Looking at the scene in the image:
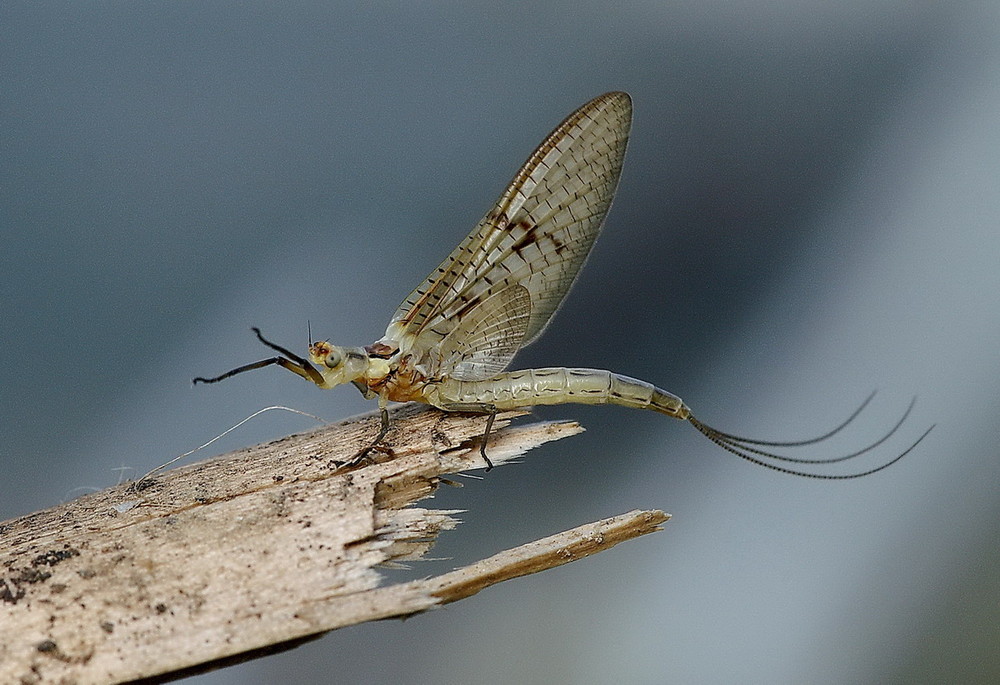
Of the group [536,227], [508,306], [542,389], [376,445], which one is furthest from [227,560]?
[536,227]

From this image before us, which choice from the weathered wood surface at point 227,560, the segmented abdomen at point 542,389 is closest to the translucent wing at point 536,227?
the segmented abdomen at point 542,389

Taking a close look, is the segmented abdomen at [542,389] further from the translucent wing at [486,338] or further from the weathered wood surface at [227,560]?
the weathered wood surface at [227,560]

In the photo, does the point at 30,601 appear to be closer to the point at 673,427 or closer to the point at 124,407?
the point at 124,407

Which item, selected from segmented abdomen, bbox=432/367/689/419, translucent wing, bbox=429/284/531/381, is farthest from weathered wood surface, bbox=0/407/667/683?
translucent wing, bbox=429/284/531/381

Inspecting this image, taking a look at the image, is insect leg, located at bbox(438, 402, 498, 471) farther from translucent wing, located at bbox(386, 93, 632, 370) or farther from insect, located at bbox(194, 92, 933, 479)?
translucent wing, located at bbox(386, 93, 632, 370)

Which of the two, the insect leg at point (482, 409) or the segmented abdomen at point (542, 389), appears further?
the segmented abdomen at point (542, 389)

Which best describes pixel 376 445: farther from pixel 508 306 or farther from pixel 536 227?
pixel 536 227

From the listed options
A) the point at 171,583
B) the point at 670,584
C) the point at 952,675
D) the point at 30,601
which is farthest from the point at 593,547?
the point at 952,675

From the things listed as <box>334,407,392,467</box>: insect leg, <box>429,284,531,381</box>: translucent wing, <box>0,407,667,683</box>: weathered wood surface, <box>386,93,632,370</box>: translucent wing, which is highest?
<box>386,93,632,370</box>: translucent wing
